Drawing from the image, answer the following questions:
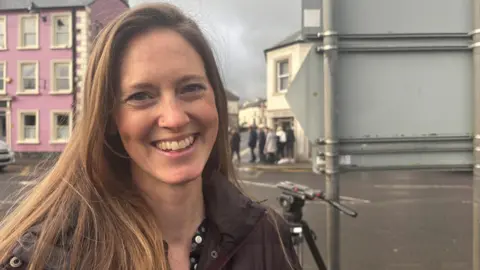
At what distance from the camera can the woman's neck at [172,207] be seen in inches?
51.1

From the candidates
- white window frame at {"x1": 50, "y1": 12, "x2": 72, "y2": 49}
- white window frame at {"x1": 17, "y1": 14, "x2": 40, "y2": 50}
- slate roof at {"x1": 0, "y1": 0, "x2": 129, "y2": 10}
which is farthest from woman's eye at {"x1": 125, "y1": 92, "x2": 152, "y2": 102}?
white window frame at {"x1": 17, "y1": 14, "x2": 40, "y2": 50}

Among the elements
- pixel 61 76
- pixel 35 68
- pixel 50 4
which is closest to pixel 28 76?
pixel 35 68

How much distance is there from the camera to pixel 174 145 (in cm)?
122

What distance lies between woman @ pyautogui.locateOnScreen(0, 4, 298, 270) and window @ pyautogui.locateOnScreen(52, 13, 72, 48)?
82.8 feet

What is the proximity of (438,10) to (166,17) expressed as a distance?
1726 millimetres

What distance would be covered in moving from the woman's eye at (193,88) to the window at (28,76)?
25875mm

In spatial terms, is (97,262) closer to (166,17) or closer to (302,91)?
(166,17)

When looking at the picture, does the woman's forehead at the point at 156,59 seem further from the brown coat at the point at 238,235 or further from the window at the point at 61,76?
the window at the point at 61,76

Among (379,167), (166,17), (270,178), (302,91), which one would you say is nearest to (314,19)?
(302,91)

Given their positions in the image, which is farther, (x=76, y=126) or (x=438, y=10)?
(x=438, y=10)

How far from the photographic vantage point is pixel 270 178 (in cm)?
1405

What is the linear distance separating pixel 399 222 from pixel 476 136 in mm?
5463

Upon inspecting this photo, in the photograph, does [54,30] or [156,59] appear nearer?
[156,59]

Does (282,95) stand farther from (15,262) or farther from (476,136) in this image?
(15,262)
